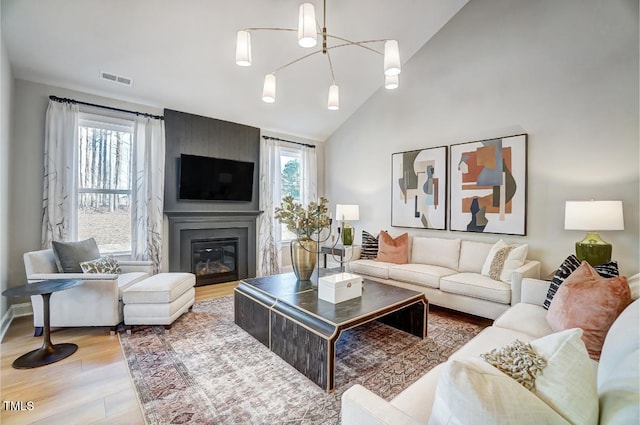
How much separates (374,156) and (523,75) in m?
2.32

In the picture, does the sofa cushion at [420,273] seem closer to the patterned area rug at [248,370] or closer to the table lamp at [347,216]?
the patterned area rug at [248,370]

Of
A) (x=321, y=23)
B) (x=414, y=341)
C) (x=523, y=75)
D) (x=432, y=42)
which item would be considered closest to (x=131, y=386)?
(x=414, y=341)

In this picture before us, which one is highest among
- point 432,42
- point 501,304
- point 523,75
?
point 432,42

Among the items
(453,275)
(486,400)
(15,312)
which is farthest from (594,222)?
(15,312)

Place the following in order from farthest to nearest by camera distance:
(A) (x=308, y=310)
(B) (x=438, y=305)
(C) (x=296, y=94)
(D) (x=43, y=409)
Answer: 1. (C) (x=296, y=94)
2. (B) (x=438, y=305)
3. (A) (x=308, y=310)
4. (D) (x=43, y=409)

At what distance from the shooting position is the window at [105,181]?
12.1 ft

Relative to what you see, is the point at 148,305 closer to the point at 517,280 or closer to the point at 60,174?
the point at 60,174

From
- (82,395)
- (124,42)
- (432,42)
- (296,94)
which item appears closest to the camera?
(82,395)

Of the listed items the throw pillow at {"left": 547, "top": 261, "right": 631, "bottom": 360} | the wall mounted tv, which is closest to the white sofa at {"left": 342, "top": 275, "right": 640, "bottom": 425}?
the throw pillow at {"left": 547, "top": 261, "right": 631, "bottom": 360}

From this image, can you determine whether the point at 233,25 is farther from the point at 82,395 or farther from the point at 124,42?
the point at 82,395

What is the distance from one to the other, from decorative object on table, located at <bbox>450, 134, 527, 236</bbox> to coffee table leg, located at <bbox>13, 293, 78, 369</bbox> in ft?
14.7

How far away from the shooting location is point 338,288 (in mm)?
2439

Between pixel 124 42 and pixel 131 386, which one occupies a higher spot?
pixel 124 42

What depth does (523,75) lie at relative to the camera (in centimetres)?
354
